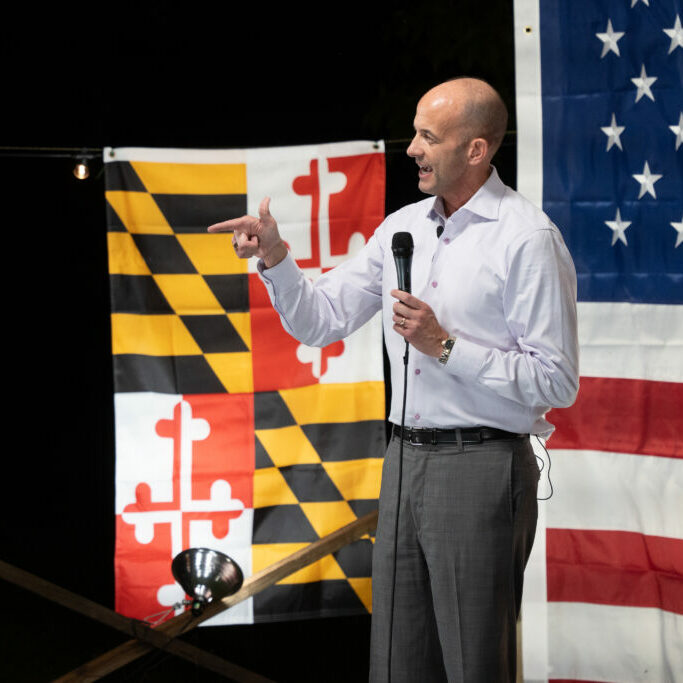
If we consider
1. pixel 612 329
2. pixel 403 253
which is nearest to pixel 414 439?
pixel 403 253

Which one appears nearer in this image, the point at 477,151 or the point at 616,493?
the point at 477,151

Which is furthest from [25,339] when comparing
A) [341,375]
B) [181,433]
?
[341,375]

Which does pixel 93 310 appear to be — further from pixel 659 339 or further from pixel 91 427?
pixel 659 339

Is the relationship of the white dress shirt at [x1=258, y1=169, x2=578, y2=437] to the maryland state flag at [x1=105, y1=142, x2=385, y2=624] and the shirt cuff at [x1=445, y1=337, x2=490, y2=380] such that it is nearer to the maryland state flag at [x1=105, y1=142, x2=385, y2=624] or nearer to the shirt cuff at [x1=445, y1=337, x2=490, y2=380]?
the shirt cuff at [x1=445, y1=337, x2=490, y2=380]

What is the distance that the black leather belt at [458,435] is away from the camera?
81.3 inches

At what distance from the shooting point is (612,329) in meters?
2.96

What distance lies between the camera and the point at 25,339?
163 inches

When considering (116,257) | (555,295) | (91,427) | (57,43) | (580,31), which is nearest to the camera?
(555,295)

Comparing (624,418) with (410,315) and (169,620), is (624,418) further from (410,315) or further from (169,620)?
(169,620)

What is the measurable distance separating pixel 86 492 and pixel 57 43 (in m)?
1.97

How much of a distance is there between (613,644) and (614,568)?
25 centimetres

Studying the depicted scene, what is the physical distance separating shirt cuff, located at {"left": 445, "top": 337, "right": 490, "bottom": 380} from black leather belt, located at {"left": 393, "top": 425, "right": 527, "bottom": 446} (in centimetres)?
14

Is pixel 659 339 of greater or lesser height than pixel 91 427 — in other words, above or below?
above

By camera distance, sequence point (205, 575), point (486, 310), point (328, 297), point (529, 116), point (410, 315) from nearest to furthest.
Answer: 1. point (410, 315)
2. point (486, 310)
3. point (328, 297)
4. point (529, 116)
5. point (205, 575)
